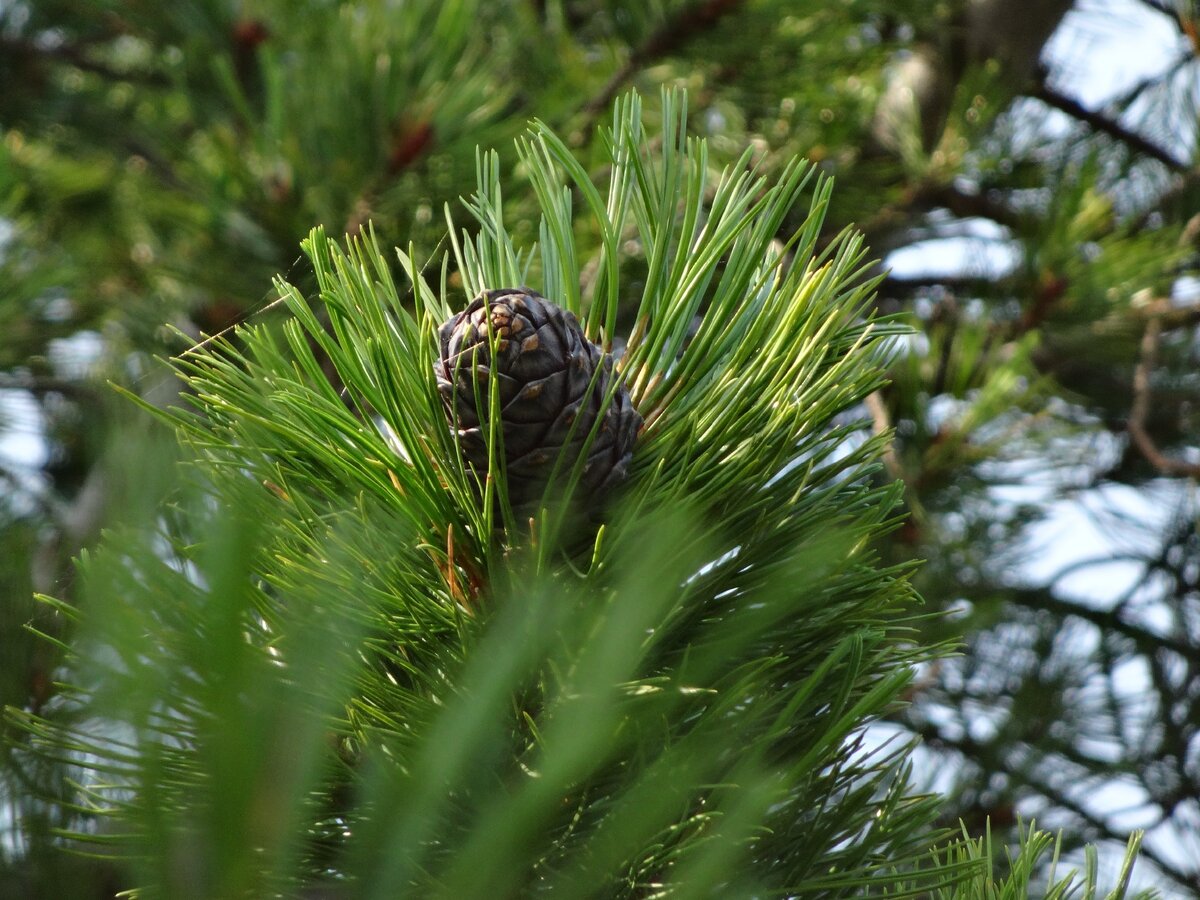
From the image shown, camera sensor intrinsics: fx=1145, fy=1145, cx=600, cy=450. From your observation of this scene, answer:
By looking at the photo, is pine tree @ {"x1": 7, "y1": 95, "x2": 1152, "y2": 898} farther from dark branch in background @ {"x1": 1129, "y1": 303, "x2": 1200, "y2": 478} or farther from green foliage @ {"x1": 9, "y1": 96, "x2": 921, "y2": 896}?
dark branch in background @ {"x1": 1129, "y1": 303, "x2": 1200, "y2": 478}

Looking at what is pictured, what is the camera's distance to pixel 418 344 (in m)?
0.34

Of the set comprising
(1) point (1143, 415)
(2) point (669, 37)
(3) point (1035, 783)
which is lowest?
(3) point (1035, 783)

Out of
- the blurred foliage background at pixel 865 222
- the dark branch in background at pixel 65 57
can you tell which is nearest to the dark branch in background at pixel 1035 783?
the blurred foliage background at pixel 865 222

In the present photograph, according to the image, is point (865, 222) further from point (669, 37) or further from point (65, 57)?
point (65, 57)

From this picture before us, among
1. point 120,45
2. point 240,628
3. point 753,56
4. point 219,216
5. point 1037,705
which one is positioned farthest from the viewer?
point 120,45

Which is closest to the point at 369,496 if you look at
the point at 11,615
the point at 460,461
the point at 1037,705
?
the point at 460,461

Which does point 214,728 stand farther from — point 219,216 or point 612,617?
point 219,216

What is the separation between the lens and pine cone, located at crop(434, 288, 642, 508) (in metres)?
0.33

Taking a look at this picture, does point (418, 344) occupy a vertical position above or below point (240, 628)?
above

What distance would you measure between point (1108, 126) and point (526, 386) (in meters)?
1.29

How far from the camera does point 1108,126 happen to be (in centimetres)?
139

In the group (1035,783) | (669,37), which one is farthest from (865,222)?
(1035,783)

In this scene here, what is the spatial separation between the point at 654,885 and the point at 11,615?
236 mm

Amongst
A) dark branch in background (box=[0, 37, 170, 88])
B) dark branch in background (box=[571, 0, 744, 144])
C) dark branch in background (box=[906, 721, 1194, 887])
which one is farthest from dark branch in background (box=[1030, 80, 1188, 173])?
dark branch in background (box=[0, 37, 170, 88])
